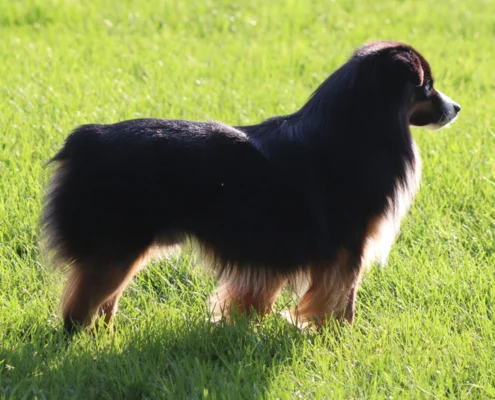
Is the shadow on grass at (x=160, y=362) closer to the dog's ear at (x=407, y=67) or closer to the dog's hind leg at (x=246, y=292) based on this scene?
the dog's hind leg at (x=246, y=292)

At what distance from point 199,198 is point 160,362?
750 millimetres

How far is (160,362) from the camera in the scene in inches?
138

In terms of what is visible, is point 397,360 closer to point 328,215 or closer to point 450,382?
point 450,382

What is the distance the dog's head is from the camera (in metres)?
3.67

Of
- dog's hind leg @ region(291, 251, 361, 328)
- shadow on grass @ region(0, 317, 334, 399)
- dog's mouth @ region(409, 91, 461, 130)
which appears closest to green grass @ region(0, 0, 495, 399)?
shadow on grass @ region(0, 317, 334, 399)

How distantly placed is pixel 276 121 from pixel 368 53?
1.79 feet

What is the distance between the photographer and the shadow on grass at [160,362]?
3.30 metres

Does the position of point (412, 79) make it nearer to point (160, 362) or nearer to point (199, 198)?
point (199, 198)

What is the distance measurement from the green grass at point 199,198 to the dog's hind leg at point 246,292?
4.7 inches

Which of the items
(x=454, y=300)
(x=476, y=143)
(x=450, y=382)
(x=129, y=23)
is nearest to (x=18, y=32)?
(x=129, y=23)

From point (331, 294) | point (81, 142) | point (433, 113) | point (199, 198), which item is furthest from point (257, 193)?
point (433, 113)

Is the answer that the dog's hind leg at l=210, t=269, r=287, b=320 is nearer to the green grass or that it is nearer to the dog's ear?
the green grass

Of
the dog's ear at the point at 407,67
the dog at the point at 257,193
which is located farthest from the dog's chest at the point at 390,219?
the dog's ear at the point at 407,67

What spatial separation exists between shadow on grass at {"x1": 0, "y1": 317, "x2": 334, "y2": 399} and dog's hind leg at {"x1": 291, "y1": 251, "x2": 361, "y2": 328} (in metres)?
0.12
